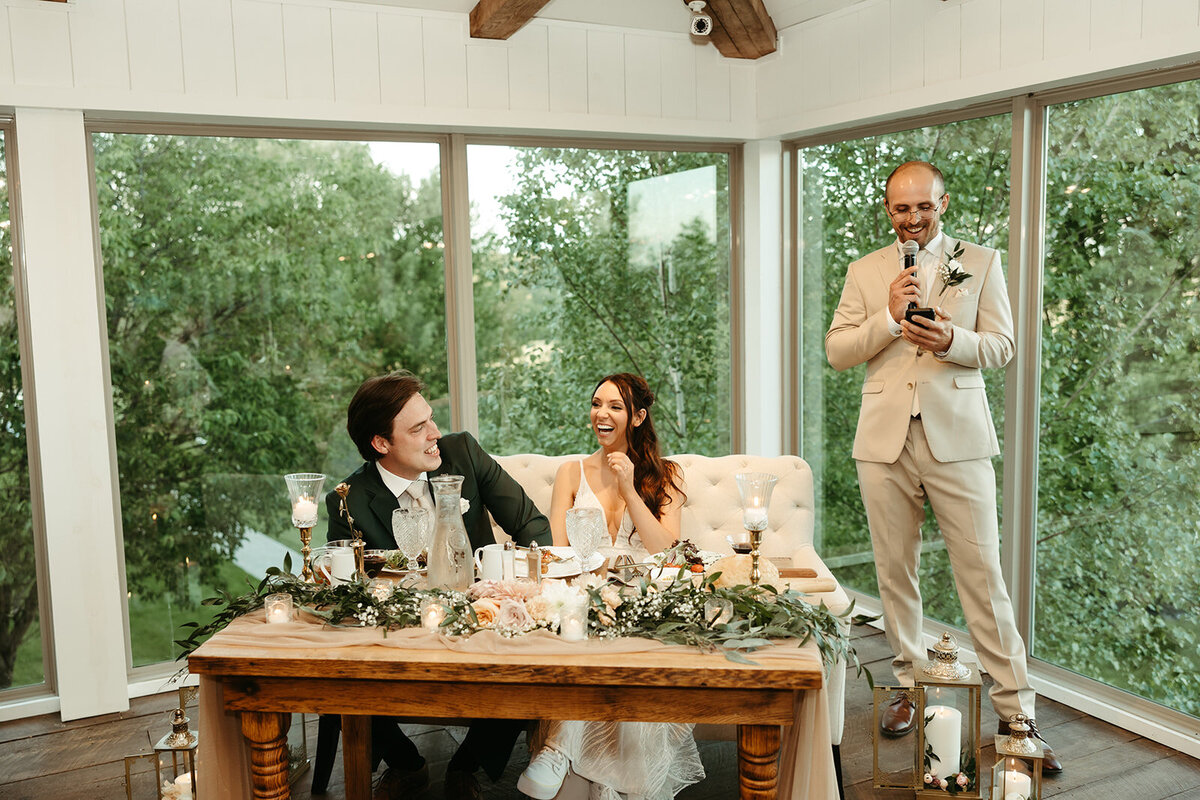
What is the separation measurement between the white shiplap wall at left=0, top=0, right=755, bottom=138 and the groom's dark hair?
4.92 ft

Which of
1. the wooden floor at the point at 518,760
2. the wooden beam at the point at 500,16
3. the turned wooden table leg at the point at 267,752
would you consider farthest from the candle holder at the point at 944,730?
the wooden beam at the point at 500,16

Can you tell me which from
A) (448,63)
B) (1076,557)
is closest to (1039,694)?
(1076,557)

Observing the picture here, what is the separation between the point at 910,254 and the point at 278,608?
2.08m

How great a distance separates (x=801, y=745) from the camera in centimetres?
195

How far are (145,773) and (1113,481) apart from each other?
3.30m

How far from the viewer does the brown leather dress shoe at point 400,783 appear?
2.78m

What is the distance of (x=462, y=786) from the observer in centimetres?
272

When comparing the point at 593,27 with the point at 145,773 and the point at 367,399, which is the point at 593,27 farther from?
the point at 145,773

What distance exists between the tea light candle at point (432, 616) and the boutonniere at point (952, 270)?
1917 mm

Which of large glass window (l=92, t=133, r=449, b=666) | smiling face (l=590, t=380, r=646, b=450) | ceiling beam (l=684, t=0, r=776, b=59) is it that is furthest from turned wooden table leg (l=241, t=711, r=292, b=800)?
ceiling beam (l=684, t=0, r=776, b=59)

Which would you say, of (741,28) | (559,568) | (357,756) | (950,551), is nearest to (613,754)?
(559,568)

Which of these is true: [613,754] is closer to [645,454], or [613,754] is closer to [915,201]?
[645,454]

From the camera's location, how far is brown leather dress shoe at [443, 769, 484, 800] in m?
2.71

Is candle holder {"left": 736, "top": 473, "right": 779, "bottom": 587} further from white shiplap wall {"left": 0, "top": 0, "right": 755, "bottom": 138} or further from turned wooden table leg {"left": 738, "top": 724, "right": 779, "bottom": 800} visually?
white shiplap wall {"left": 0, "top": 0, "right": 755, "bottom": 138}
